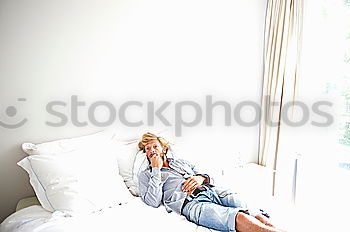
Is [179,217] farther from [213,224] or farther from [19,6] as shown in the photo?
[19,6]

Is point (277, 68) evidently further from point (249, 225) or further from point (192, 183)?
point (249, 225)

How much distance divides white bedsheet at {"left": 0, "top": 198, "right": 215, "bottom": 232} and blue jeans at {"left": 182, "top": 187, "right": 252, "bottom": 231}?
5 centimetres

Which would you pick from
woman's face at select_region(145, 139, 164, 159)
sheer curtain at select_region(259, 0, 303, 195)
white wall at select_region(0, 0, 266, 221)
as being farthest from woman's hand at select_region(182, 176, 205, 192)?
sheer curtain at select_region(259, 0, 303, 195)

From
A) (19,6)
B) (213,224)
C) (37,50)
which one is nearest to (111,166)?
(213,224)

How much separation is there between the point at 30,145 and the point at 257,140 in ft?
6.77

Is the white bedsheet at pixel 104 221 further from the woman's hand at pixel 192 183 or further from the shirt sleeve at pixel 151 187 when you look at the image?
the woman's hand at pixel 192 183

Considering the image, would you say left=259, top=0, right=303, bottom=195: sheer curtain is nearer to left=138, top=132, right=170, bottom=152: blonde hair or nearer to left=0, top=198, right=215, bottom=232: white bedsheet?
left=138, top=132, right=170, bottom=152: blonde hair

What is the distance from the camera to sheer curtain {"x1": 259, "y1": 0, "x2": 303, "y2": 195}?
2.81 metres

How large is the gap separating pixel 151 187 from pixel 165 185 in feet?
0.44

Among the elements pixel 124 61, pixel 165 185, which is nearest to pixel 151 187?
pixel 165 185

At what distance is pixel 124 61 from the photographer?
8.25ft

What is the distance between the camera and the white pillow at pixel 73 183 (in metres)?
1.93

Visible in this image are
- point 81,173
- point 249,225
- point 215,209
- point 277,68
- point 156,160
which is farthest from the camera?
point 277,68

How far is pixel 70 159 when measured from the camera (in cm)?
207
